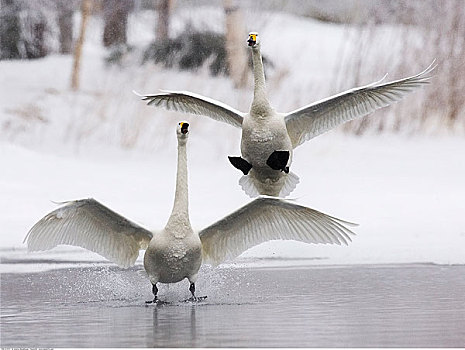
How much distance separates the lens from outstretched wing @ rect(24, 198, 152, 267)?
8.62 metres

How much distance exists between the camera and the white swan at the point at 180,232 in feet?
28.1

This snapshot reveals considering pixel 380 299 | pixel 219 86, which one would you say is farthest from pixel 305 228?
pixel 219 86

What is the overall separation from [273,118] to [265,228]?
937mm

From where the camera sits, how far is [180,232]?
8523mm

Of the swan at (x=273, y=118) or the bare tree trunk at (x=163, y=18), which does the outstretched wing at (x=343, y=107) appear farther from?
the bare tree trunk at (x=163, y=18)

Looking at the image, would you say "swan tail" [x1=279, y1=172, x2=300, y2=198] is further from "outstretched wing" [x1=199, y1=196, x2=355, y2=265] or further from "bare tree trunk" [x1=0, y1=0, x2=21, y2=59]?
"bare tree trunk" [x1=0, y1=0, x2=21, y2=59]

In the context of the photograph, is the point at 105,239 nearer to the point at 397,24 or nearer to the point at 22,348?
the point at 22,348

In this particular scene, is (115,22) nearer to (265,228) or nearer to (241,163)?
(241,163)

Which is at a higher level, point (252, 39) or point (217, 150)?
point (217, 150)

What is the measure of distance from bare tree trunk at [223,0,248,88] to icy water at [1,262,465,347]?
11.7 metres

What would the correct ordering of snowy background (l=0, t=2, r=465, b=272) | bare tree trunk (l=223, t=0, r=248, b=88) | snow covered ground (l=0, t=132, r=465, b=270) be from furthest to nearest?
bare tree trunk (l=223, t=0, r=248, b=88) → snowy background (l=0, t=2, r=465, b=272) → snow covered ground (l=0, t=132, r=465, b=270)

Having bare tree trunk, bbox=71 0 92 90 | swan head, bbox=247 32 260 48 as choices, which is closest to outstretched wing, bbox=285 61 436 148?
swan head, bbox=247 32 260 48

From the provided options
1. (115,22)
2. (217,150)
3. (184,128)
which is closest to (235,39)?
(115,22)

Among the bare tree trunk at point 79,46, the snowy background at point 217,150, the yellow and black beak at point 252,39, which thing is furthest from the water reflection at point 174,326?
the bare tree trunk at point 79,46
